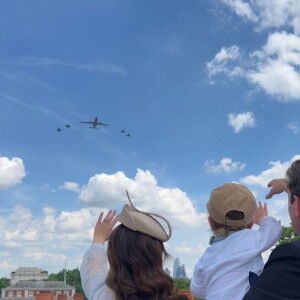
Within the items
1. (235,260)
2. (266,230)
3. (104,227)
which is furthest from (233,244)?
(104,227)

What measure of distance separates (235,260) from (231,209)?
34 cm

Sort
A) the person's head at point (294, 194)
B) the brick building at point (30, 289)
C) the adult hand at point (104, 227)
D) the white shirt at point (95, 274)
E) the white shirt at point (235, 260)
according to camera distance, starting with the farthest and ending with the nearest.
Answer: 1. the brick building at point (30, 289)
2. the white shirt at point (235, 260)
3. the adult hand at point (104, 227)
4. the white shirt at point (95, 274)
5. the person's head at point (294, 194)

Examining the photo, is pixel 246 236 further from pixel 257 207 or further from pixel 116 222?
pixel 116 222

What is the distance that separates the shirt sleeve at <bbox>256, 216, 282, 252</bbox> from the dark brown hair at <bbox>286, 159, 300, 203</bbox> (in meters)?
1.49

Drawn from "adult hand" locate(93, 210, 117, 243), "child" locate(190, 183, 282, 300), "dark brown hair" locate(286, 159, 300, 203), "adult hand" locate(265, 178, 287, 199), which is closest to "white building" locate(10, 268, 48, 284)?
"child" locate(190, 183, 282, 300)

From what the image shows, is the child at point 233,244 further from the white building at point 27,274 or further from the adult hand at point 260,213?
the white building at point 27,274

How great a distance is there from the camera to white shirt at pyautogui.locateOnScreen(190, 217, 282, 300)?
122 inches

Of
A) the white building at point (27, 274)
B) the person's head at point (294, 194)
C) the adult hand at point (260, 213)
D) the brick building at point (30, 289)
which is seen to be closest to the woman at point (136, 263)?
the adult hand at point (260, 213)

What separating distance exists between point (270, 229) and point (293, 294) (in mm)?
1854

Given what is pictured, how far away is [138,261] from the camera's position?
102 inches

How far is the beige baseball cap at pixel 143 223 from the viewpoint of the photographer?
8.66 feet

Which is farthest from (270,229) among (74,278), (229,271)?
(74,278)

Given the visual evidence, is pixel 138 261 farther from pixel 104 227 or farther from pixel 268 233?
pixel 268 233

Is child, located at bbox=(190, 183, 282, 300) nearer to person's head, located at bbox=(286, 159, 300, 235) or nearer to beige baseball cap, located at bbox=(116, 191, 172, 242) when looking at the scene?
beige baseball cap, located at bbox=(116, 191, 172, 242)
